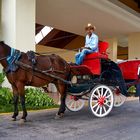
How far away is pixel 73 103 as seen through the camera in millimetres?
9312

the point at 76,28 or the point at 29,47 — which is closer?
the point at 29,47

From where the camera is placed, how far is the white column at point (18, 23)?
10.8 metres

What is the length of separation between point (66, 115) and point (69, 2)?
6728 mm

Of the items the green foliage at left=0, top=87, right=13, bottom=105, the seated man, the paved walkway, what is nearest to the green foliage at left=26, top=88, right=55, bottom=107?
the green foliage at left=0, top=87, right=13, bottom=105

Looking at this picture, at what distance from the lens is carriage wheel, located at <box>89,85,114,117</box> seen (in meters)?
8.02

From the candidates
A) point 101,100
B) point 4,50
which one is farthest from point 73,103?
point 4,50

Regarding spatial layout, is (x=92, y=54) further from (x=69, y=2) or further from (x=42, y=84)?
(x=69, y=2)

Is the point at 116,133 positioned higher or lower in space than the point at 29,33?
lower

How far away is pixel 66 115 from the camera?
338 inches

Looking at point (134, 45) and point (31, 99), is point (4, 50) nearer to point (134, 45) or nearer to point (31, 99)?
point (31, 99)

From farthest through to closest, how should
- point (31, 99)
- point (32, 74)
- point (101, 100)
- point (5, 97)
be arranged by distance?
point (31, 99), point (5, 97), point (101, 100), point (32, 74)

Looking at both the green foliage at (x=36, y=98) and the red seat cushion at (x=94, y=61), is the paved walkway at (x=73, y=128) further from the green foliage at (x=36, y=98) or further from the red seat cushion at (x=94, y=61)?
the green foliage at (x=36, y=98)

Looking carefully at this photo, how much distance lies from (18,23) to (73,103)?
11.2ft

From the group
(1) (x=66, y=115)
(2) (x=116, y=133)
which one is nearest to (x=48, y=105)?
(1) (x=66, y=115)
